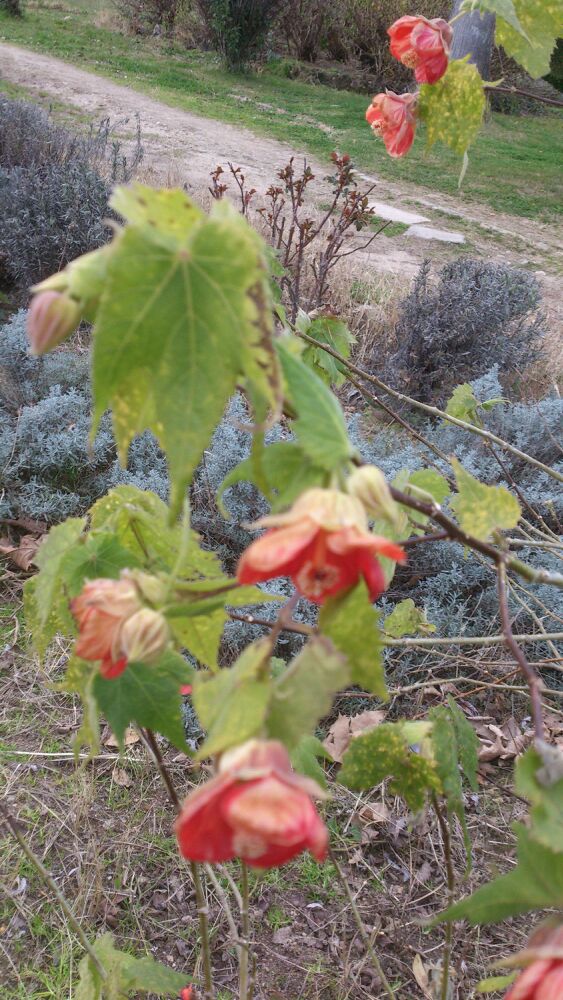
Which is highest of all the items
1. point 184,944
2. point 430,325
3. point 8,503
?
point 430,325

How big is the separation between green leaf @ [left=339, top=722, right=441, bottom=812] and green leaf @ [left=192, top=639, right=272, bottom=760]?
426mm

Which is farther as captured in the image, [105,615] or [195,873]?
[195,873]

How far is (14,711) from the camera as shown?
1972 millimetres

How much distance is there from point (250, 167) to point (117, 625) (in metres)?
7.02

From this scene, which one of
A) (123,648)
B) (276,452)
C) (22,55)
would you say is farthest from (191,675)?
(22,55)

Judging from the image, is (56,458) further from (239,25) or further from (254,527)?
(239,25)

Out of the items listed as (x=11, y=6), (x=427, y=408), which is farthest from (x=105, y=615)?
(x=11, y=6)

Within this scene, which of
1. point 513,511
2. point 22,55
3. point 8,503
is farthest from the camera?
point 22,55

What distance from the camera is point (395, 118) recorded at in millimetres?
1028

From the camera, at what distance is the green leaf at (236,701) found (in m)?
0.39

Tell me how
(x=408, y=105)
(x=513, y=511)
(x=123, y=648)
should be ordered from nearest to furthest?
(x=123, y=648) < (x=513, y=511) < (x=408, y=105)

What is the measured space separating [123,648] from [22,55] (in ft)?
37.3

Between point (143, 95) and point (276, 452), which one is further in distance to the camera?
point (143, 95)

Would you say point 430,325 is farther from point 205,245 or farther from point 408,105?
point 205,245
